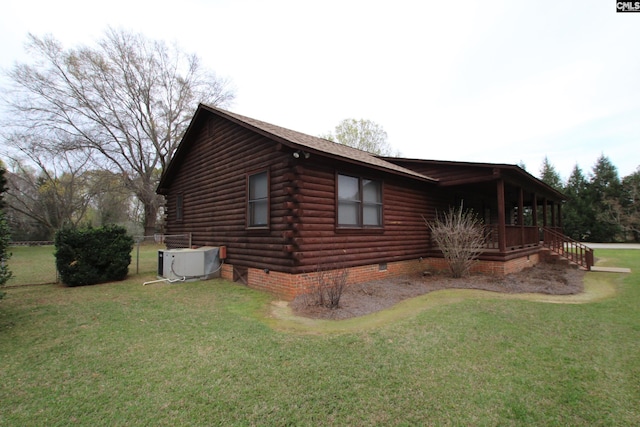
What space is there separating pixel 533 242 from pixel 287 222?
11.3 m

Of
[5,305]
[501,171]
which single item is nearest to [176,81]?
[5,305]

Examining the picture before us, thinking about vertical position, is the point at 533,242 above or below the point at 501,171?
below

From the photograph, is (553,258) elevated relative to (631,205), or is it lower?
lower

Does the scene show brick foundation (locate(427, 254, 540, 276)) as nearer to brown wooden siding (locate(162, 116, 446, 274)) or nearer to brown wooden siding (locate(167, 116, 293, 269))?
brown wooden siding (locate(162, 116, 446, 274))

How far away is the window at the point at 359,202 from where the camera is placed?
27.0ft

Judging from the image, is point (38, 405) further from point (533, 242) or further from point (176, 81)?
point (176, 81)

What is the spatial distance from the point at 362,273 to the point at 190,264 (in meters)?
5.12

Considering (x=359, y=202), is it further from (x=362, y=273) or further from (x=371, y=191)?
(x=362, y=273)

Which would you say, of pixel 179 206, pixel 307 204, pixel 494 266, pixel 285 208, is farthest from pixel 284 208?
pixel 179 206

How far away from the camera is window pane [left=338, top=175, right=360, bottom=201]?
26.9 feet

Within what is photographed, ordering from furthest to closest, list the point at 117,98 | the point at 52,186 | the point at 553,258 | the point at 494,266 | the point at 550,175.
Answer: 1. the point at 550,175
2. the point at 52,186
3. the point at 117,98
4. the point at 553,258
5. the point at 494,266

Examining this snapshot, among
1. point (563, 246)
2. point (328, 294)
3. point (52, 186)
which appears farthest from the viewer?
point (52, 186)

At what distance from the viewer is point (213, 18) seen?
11.4m

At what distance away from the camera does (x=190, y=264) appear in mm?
9008
